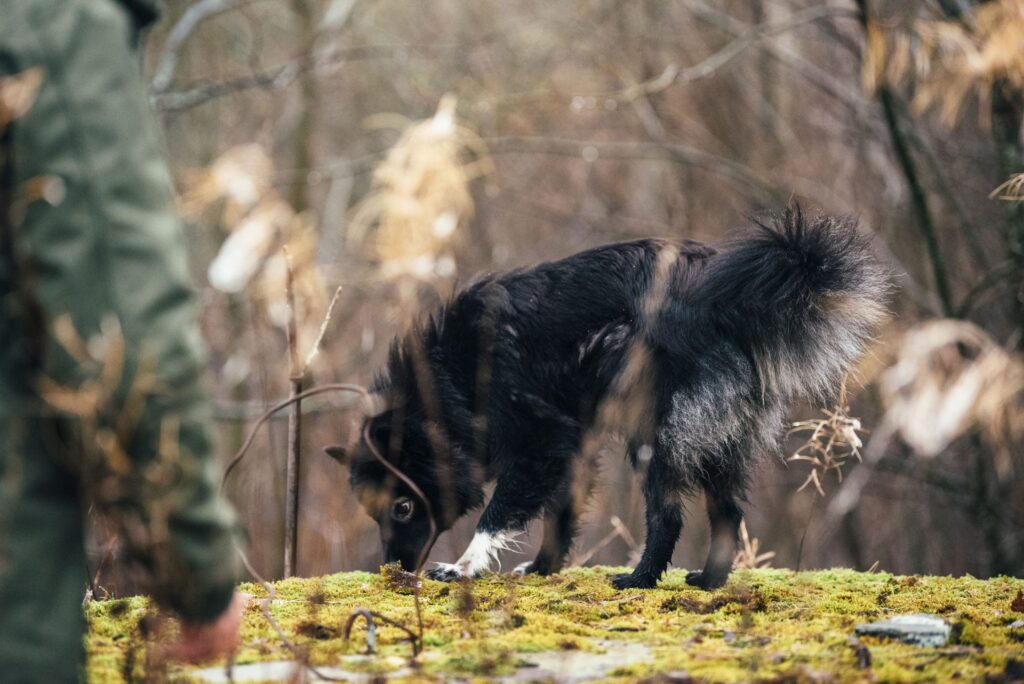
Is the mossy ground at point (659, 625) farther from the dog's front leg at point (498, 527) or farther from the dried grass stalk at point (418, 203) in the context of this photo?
the dried grass stalk at point (418, 203)

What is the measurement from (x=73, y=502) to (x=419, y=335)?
4.01 meters

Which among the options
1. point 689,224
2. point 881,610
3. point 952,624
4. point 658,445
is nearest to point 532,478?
point 658,445

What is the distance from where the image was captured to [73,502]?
7.42 feet

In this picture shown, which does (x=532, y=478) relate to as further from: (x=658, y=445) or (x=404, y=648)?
(x=404, y=648)

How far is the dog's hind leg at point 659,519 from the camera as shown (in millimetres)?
5125

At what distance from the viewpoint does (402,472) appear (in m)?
6.01

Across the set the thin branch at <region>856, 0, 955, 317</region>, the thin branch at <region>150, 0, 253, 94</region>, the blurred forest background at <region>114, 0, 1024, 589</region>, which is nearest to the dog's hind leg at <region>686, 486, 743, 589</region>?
the blurred forest background at <region>114, 0, 1024, 589</region>

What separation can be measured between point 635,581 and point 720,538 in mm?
495

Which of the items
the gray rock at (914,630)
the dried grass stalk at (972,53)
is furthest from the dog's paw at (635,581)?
the dried grass stalk at (972,53)

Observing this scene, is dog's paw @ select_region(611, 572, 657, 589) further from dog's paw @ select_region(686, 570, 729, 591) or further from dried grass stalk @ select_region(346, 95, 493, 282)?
dried grass stalk @ select_region(346, 95, 493, 282)

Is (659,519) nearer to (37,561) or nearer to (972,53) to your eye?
(972,53)

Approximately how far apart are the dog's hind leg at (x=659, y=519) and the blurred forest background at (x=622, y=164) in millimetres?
2437

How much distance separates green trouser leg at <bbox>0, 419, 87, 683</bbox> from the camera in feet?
7.05

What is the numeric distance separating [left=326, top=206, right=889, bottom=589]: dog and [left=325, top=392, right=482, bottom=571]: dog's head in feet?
0.04
